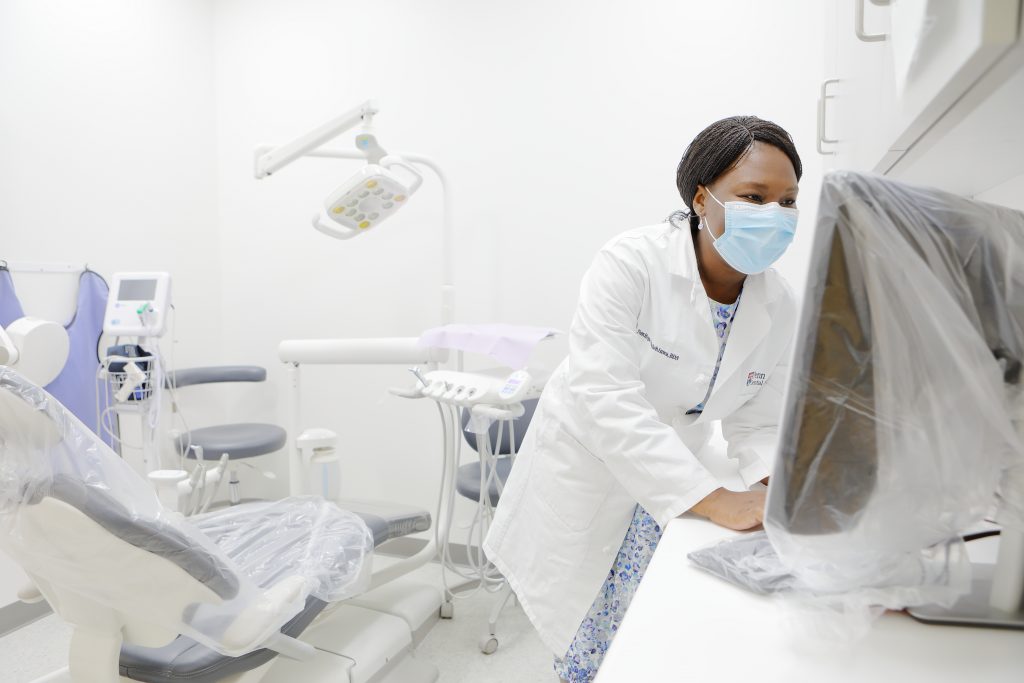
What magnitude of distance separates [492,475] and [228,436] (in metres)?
1.24

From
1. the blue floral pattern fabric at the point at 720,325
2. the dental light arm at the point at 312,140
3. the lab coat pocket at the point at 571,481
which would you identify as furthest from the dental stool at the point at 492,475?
the dental light arm at the point at 312,140

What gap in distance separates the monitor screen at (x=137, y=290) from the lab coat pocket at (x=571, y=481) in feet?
5.99

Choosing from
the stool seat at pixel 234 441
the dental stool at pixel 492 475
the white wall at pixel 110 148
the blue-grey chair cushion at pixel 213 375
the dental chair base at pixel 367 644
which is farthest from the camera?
the blue-grey chair cushion at pixel 213 375

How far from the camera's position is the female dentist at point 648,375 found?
1.06 m

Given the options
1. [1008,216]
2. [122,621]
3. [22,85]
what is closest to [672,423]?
[1008,216]

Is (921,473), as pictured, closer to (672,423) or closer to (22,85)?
(672,423)

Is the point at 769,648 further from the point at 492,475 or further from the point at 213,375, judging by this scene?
the point at 213,375

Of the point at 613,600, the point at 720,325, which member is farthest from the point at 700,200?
the point at 613,600

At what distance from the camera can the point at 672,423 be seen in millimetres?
1227

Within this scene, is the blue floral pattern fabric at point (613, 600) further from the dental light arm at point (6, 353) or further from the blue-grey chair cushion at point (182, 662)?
the dental light arm at point (6, 353)

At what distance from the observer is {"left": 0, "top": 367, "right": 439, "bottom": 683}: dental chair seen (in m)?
0.99

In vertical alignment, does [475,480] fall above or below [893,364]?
below

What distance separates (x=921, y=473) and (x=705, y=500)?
0.37 meters

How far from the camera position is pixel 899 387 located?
1.62 ft
